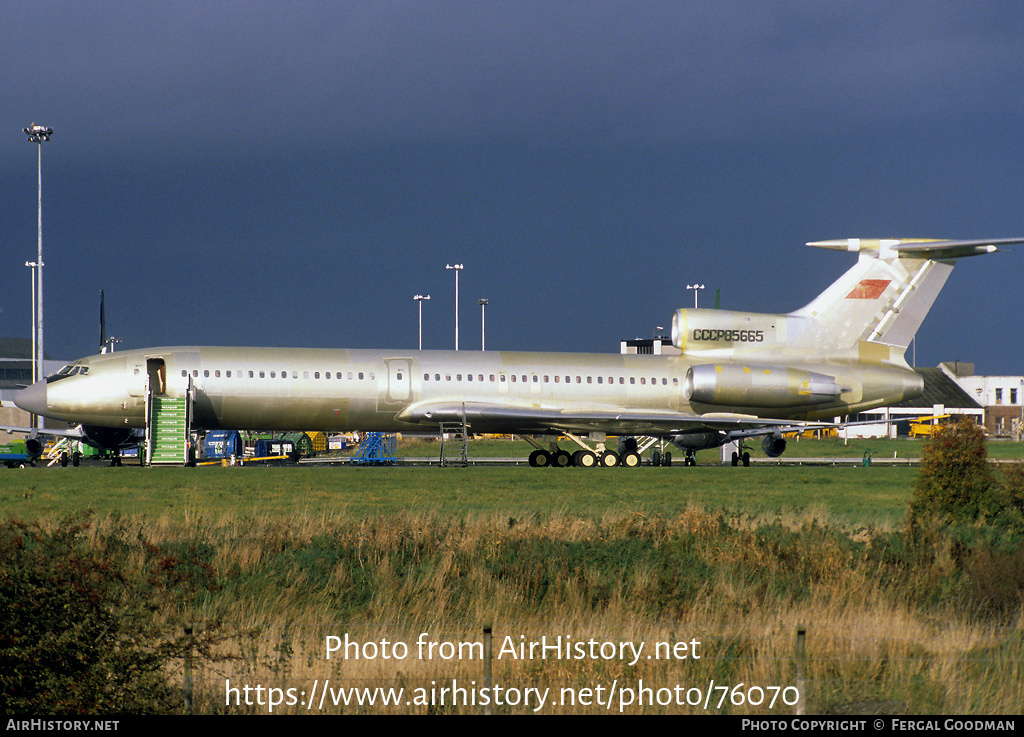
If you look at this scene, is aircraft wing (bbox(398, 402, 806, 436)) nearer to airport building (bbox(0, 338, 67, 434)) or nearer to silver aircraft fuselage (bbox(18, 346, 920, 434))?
silver aircraft fuselage (bbox(18, 346, 920, 434))

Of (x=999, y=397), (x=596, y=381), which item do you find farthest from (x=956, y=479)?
(x=999, y=397)

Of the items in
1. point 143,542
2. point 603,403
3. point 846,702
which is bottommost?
point 846,702

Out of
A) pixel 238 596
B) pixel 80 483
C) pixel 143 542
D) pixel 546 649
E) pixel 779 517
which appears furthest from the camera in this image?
pixel 80 483

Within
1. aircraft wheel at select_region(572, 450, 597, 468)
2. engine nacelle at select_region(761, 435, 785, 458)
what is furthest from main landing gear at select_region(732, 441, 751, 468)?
aircraft wheel at select_region(572, 450, 597, 468)

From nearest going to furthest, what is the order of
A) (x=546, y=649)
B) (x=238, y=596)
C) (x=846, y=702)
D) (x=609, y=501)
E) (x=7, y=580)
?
(x=7, y=580) < (x=846, y=702) < (x=546, y=649) < (x=238, y=596) < (x=609, y=501)

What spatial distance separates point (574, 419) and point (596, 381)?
6.54 feet

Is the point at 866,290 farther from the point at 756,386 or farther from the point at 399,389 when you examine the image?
the point at 399,389

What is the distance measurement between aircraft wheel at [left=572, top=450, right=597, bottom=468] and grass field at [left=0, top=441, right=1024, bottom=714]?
1460 cm

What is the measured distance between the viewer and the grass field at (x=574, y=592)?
1060 centimetres

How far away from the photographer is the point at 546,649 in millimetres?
11508

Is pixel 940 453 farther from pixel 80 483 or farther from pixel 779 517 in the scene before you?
pixel 80 483

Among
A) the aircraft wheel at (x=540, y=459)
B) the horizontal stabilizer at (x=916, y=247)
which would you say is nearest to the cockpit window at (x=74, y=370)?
the aircraft wheel at (x=540, y=459)
